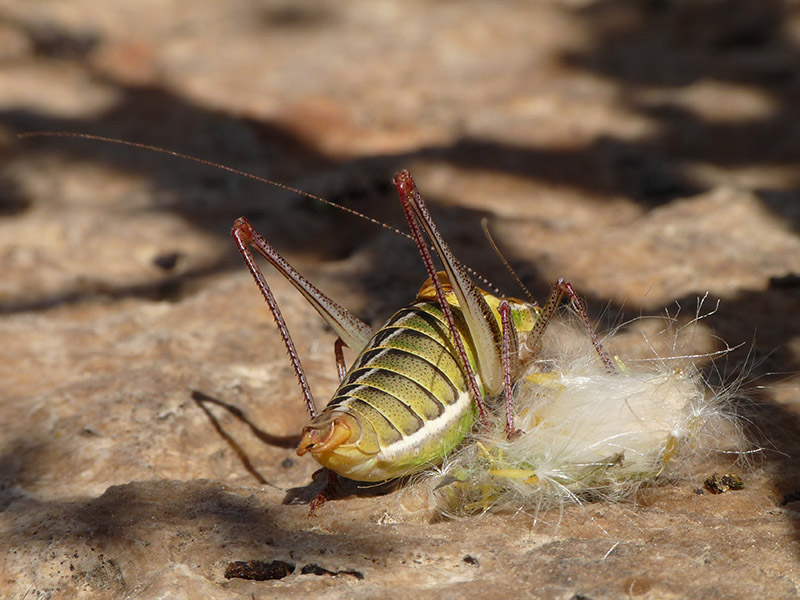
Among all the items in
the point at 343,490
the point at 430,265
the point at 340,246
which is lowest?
the point at 343,490

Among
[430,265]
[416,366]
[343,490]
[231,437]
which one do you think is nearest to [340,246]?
[231,437]

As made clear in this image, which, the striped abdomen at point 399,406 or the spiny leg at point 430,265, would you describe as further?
the spiny leg at point 430,265

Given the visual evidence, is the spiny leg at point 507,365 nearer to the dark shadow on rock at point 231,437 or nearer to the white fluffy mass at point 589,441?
the white fluffy mass at point 589,441

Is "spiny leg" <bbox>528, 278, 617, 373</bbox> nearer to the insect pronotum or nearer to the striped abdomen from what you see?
the insect pronotum

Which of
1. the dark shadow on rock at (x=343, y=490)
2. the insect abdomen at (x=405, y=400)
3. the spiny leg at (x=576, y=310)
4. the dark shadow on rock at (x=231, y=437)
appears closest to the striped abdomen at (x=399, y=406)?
the insect abdomen at (x=405, y=400)

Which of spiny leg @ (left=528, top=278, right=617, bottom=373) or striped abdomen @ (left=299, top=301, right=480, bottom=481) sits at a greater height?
spiny leg @ (left=528, top=278, right=617, bottom=373)

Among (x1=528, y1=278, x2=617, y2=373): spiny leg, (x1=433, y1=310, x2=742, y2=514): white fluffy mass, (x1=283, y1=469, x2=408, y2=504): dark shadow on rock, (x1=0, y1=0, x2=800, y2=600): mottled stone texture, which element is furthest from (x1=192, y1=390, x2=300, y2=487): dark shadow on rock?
(x1=528, y1=278, x2=617, y2=373): spiny leg

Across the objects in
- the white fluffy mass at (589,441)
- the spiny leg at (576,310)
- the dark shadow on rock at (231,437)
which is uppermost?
the spiny leg at (576,310)

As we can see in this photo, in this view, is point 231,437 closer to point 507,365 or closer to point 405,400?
point 405,400
